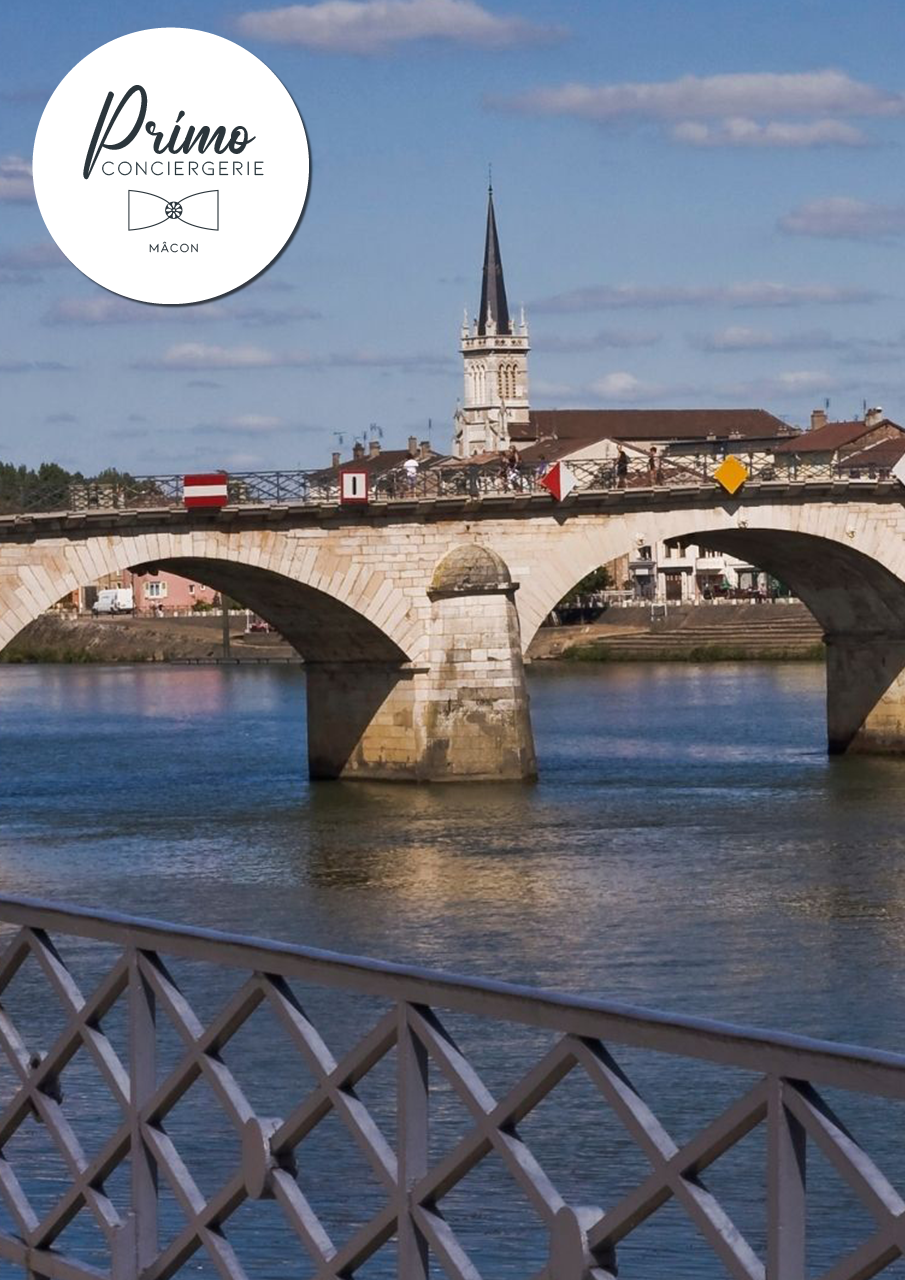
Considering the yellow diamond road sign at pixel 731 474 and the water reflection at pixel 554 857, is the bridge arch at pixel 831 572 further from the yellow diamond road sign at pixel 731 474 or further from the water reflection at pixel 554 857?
the water reflection at pixel 554 857

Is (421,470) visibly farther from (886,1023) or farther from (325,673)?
(886,1023)

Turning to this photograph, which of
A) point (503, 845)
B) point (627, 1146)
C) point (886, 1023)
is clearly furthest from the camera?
point (503, 845)

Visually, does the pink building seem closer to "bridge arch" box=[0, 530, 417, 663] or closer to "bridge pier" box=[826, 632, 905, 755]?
"bridge pier" box=[826, 632, 905, 755]

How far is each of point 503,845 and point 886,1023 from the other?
36.8ft

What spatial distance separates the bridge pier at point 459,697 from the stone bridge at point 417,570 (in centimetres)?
2

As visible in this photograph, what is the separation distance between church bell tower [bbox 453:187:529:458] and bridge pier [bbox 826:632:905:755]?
103 m

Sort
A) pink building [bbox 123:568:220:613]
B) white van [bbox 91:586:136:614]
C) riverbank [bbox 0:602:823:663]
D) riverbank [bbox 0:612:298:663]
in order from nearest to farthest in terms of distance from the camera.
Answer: riverbank [bbox 0:602:823:663]
riverbank [bbox 0:612:298:663]
white van [bbox 91:586:136:614]
pink building [bbox 123:568:220:613]

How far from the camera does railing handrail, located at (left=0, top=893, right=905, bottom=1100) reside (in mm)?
3422

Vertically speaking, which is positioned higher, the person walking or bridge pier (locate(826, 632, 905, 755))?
the person walking

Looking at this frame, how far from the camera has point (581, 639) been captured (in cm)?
8375

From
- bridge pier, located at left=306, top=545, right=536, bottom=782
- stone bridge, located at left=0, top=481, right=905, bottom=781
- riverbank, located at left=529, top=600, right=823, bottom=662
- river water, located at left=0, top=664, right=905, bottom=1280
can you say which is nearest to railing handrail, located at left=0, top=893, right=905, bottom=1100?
river water, located at left=0, top=664, right=905, bottom=1280

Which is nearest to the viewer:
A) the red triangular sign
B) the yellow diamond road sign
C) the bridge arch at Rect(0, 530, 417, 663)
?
the bridge arch at Rect(0, 530, 417, 663)

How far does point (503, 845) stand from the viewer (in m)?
25.6

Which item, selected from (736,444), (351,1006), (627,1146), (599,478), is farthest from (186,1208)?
(736,444)
